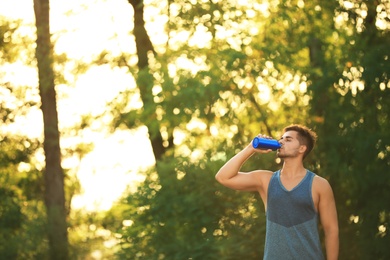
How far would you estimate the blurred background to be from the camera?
11352mm

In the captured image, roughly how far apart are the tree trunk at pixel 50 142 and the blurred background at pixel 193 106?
0.10ft

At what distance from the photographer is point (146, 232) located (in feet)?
40.2

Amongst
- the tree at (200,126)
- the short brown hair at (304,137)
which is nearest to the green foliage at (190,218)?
the tree at (200,126)

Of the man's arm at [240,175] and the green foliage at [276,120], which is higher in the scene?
the green foliage at [276,120]

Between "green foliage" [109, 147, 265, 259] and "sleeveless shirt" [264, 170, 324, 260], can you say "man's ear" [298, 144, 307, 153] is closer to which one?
"sleeveless shirt" [264, 170, 324, 260]

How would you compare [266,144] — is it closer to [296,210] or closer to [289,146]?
[289,146]

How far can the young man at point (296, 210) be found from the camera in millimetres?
5801

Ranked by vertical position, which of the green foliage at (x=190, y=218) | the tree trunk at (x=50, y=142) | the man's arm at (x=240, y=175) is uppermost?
the tree trunk at (x=50, y=142)

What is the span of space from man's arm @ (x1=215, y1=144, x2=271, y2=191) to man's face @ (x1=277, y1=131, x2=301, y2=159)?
0.21 m

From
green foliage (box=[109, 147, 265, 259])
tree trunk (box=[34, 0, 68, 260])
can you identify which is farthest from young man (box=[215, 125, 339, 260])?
tree trunk (box=[34, 0, 68, 260])

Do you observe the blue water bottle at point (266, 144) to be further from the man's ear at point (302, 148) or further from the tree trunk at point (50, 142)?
the tree trunk at point (50, 142)

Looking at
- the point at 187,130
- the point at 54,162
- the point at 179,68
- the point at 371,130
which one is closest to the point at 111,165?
the point at 54,162

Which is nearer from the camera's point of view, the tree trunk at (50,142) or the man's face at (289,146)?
the man's face at (289,146)

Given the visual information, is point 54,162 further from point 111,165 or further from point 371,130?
point 371,130
